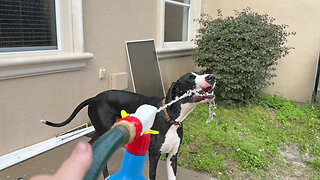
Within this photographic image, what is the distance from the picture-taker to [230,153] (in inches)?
138

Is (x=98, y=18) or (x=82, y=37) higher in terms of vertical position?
(x=98, y=18)

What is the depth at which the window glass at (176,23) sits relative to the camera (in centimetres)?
624

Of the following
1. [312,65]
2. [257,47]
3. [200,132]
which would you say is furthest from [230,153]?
[312,65]

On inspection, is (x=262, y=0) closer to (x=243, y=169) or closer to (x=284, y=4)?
(x=284, y=4)

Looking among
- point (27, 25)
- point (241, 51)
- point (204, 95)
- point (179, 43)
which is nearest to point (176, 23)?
point (179, 43)

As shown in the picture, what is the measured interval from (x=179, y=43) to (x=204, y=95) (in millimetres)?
5169

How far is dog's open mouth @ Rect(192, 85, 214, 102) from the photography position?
5.82 ft

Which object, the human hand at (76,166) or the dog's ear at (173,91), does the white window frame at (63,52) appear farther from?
the human hand at (76,166)

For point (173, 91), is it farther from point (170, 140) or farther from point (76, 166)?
point (76, 166)

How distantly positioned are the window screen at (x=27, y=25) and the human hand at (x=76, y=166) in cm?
300

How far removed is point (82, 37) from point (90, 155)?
3.28m

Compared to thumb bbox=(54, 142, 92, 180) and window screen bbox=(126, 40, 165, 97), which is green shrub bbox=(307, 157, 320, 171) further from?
thumb bbox=(54, 142, 92, 180)

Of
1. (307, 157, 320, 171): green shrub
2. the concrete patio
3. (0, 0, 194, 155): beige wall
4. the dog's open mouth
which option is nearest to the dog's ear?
the dog's open mouth

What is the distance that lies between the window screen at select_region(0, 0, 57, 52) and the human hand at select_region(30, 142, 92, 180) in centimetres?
300
